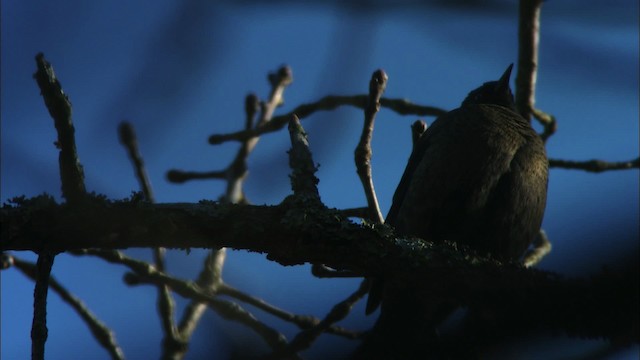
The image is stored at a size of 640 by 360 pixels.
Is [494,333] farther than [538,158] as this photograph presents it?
No

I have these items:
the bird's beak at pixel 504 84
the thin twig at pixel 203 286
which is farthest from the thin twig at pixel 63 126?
the bird's beak at pixel 504 84

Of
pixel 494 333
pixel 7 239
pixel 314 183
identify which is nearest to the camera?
pixel 494 333

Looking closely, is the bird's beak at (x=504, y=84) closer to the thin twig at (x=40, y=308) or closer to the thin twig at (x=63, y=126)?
the thin twig at (x=63, y=126)

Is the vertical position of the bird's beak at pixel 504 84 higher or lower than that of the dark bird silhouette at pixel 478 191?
higher

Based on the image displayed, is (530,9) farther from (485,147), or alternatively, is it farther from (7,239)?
(7,239)

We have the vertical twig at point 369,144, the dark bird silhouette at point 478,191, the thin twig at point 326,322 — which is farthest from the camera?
the dark bird silhouette at point 478,191

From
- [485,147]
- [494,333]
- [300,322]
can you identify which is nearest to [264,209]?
[300,322]

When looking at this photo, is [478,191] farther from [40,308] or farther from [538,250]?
[40,308]
